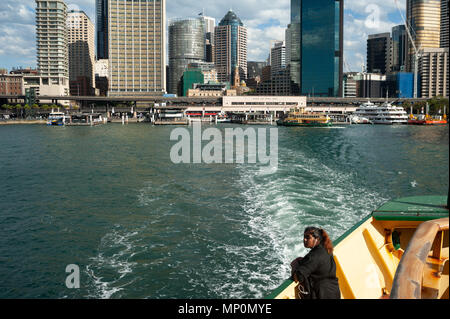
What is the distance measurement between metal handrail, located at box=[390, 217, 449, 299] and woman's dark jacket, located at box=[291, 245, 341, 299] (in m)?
1.50

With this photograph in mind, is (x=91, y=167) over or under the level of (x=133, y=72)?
under

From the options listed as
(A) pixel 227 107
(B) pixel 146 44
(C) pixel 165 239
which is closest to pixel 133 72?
(B) pixel 146 44

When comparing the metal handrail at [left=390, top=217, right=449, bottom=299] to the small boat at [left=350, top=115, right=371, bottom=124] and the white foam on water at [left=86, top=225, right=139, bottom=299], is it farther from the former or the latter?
the small boat at [left=350, top=115, right=371, bottom=124]

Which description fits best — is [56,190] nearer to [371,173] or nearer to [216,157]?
[216,157]

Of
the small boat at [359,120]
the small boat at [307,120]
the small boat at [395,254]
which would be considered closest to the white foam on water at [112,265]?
the small boat at [395,254]

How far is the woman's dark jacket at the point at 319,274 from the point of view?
5938 millimetres

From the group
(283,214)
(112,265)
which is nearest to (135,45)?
(283,214)

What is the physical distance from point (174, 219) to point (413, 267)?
535 inches

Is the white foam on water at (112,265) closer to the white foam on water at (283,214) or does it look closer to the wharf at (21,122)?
the white foam on water at (283,214)

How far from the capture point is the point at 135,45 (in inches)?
7776

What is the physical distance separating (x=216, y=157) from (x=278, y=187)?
1742cm

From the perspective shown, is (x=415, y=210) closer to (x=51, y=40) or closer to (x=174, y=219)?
(x=174, y=219)

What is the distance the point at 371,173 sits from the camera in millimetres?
30844

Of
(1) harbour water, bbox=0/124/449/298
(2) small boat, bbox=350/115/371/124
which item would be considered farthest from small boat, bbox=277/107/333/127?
(1) harbour water, bbox=0/124/449/298
